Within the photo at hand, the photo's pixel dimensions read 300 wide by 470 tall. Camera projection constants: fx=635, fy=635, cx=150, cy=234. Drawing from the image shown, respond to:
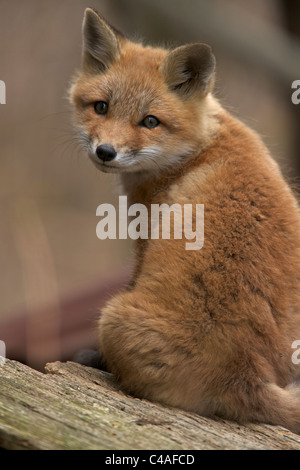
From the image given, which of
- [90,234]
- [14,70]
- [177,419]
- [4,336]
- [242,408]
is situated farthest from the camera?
[90,234]

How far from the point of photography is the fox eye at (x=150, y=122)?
492cm

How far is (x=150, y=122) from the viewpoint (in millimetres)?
4941

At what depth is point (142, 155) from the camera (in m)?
4.87

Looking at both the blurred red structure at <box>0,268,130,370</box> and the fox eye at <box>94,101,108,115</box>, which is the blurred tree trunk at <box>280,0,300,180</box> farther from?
the fox eye at <box>94,101,108,115</box>

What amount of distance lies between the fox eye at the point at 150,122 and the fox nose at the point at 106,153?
41 cm

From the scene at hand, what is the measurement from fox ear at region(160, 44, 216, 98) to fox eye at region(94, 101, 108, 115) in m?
0.53

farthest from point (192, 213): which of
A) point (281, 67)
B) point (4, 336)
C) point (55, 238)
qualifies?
point (55, 238)

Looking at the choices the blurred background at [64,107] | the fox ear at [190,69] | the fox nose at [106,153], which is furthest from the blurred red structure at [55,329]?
the fox ear at [190,69]

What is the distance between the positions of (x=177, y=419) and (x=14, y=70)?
805cm

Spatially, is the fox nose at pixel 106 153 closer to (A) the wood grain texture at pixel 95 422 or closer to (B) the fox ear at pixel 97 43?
(B) the fox ear at pixel 97 43

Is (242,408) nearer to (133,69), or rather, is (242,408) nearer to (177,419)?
(177,419)

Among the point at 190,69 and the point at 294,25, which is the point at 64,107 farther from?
the point at 294,25

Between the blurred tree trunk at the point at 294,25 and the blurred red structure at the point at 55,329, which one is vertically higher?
the blurred tree trunk at the point at 294,25

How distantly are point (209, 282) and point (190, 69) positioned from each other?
194 centimetres
